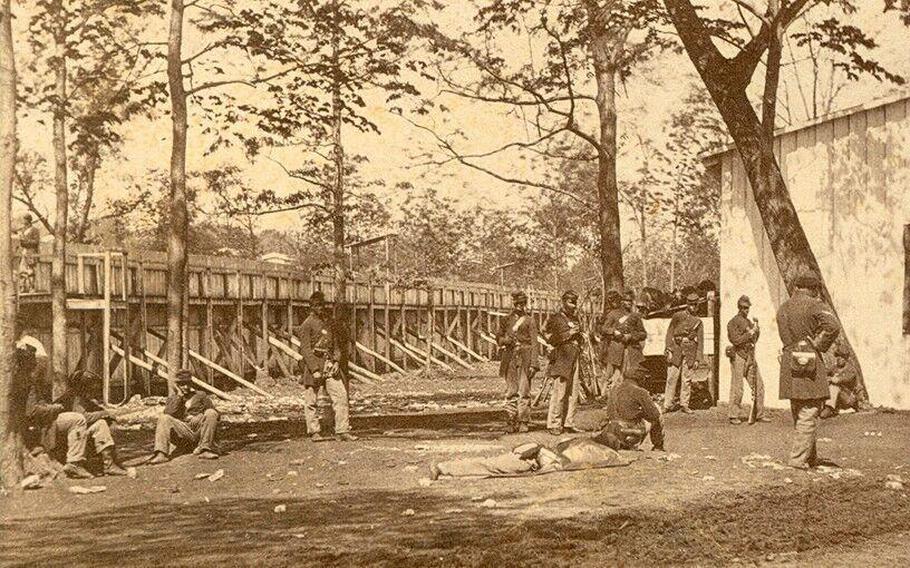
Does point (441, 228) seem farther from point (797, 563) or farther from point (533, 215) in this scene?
point (797, 563)

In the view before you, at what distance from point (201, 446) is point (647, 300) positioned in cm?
1062

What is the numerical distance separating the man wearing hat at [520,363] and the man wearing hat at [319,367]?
2.37 metres

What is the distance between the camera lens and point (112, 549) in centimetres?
710

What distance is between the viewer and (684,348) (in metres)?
16.4

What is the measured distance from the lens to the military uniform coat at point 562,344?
13141 mm

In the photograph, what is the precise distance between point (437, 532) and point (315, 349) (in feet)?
19.4

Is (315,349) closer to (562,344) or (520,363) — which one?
(520,363)

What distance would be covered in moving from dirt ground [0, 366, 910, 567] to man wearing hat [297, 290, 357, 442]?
0.66 m

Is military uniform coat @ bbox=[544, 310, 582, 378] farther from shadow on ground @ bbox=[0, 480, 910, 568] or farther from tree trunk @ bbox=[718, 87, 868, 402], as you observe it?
shadow on ground @ bbox=[0, 480, 910, 568]

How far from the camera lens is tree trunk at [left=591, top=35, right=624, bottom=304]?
19.3 meters

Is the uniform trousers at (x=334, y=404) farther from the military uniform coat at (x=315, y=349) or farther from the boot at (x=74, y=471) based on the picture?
the boot at (x=74, y=471)

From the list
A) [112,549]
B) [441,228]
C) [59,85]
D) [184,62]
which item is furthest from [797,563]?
[441,228]

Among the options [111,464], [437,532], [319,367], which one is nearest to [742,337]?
[319,367]

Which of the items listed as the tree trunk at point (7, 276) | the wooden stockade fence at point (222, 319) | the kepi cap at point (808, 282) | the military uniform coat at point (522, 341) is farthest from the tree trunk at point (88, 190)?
the kepi cap at point (808, 282)
